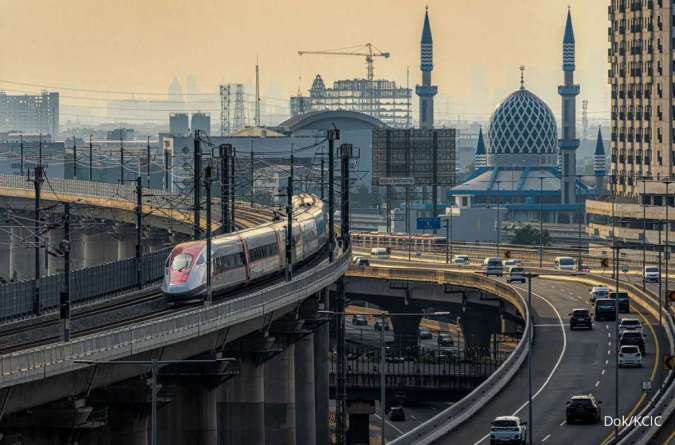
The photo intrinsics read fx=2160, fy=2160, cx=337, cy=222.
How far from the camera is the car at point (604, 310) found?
134m

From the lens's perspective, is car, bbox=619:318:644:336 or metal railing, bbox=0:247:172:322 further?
car, bbox=619:318:644:336

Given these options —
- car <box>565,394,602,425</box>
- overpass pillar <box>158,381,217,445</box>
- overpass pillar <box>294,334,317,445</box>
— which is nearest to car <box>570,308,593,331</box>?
overpass pillar <box>294,334,317,445</box>

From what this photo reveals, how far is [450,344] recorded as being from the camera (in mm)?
179000

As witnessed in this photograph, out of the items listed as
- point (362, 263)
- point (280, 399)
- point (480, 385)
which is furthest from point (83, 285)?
point (362, 263)

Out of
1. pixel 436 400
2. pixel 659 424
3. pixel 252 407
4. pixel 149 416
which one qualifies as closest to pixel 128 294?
pixel 252 407

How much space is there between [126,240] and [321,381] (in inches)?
2711

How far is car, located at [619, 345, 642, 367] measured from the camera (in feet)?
360

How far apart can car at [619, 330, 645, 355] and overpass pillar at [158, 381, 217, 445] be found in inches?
1371

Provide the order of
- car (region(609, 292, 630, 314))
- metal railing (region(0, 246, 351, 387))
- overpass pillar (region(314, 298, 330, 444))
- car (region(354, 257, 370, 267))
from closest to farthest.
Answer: metal railing (region(0, 246, 351, 387)) < overpass pillar (region(314, 298, 330, 444)) < car (region(609, 292, 630, 314)) < car (region(354, 257, 370, 267))

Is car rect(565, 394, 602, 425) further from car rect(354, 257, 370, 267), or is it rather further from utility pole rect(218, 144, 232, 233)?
car rect(354, 257, 370, 267)

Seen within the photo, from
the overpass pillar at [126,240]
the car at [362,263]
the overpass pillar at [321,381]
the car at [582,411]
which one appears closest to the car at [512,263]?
the car at [362,263]

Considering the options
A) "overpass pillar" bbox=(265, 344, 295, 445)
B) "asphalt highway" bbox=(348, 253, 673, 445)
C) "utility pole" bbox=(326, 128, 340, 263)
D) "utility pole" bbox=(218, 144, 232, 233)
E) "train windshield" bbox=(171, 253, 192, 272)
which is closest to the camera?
"asphalt highway" bbox=(348, 253, 673, 445)

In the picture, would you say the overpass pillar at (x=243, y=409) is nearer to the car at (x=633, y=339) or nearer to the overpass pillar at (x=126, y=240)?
the car at (x=633, y=339)

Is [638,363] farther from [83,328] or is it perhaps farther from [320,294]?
[83,328]
